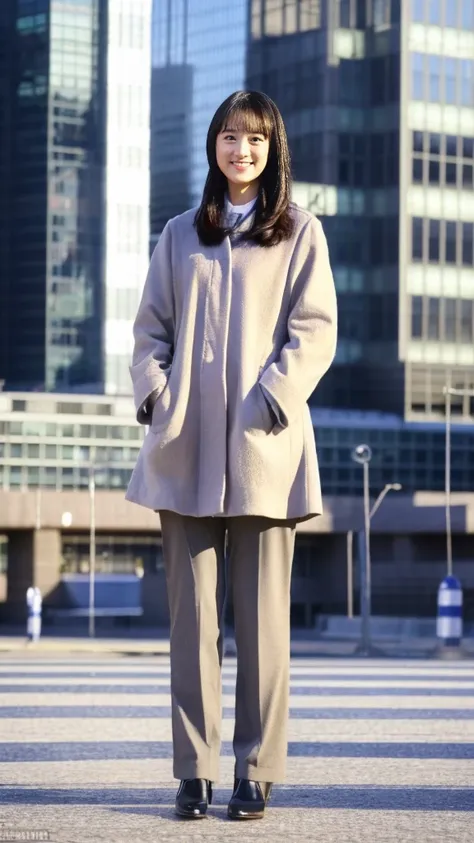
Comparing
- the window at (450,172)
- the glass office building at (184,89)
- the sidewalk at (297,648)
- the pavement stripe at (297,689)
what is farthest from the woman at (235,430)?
the glass office building at (184,89)

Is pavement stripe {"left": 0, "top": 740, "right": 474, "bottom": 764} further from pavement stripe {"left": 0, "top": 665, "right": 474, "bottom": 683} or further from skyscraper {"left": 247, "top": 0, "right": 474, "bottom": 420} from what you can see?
skyscraper {"left": 247, "top": 0, "right": 474, "bottom": 420}

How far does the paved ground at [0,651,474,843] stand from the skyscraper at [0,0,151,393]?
11526cm

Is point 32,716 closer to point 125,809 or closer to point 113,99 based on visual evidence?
point 125,809

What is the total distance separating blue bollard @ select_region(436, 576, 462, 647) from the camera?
29766 mm

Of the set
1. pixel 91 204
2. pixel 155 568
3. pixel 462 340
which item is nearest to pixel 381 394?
pixel 462 340

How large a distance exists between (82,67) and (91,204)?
30.0 ft

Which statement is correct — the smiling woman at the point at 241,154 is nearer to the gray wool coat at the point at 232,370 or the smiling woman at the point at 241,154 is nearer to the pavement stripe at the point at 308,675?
the gray wool coat at the point at 232,370

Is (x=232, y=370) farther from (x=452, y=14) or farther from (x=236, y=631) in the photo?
(x=452, y=14)

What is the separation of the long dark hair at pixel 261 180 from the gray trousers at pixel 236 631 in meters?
0.76

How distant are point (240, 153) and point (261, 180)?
0.44ft

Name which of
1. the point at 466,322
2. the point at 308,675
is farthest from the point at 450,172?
the point at 308,675

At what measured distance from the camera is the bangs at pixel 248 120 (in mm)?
5332

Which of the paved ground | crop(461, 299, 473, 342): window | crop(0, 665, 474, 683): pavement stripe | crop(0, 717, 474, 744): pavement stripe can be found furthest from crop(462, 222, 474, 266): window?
crop(0, 717, 474, 744): pavement stripe

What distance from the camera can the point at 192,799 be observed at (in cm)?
482
